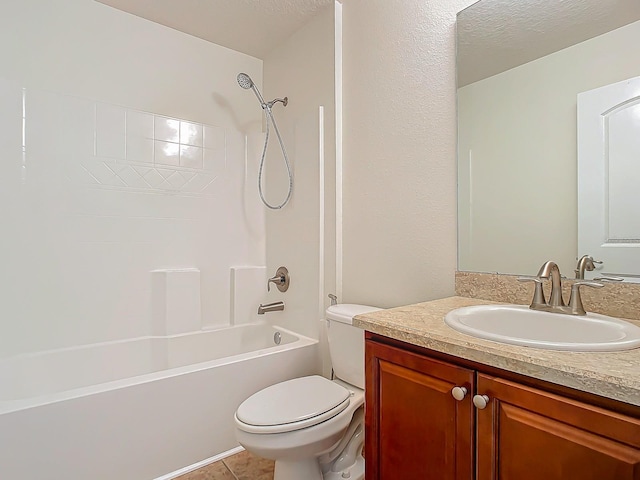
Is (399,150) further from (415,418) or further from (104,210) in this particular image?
(104,210)

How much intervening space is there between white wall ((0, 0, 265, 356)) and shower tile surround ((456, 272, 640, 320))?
167 centimetres

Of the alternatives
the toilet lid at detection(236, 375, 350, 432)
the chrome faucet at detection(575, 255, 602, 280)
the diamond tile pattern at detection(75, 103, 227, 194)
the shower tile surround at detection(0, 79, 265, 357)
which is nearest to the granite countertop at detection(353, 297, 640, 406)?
the chrome faucet at detection(575, 255, 602, 280)

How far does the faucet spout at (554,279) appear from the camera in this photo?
3.35 ft

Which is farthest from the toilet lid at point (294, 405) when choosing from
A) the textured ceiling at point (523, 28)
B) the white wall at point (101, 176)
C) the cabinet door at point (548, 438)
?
the textured ceiling at point (523, 28)

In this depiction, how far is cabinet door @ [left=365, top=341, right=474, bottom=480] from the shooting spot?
809 millimetres

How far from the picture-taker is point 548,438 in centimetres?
67

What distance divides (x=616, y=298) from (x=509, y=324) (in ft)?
0.98

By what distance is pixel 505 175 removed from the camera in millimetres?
1301

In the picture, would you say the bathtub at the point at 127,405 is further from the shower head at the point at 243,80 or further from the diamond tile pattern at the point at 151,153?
the shower head at the point at 243,80

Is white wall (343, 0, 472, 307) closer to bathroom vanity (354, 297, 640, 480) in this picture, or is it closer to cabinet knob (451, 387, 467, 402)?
bathroom vanity (354, 297, 640, 480)

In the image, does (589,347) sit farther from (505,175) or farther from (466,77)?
(466,77)

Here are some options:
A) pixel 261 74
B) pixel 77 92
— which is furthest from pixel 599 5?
pixel 77 92

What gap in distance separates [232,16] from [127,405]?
2.16 m

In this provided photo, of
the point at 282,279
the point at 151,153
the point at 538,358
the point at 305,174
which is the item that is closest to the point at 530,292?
the point at 538,358
